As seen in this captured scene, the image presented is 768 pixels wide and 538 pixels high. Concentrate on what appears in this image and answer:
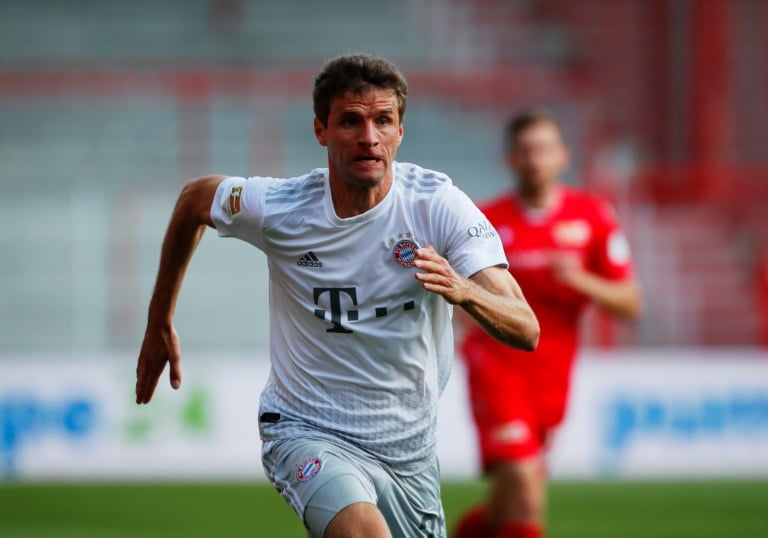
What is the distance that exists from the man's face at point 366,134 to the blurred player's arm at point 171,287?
637 mm

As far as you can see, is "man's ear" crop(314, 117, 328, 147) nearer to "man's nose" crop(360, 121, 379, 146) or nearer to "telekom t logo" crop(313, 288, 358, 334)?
"man's nose" crop(360, 121, 379, 146)

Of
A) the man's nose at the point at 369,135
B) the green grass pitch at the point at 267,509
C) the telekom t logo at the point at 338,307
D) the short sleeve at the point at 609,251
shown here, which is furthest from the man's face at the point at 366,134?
the green grass pitch at the point at 267,509

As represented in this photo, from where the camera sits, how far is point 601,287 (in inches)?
290

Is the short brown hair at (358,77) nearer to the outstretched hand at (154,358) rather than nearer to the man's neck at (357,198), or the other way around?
the man's neck at (357,198)

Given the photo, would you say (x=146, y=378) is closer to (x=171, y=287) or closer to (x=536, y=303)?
(x=171, y=287)

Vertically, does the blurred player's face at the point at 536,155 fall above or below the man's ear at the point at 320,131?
below

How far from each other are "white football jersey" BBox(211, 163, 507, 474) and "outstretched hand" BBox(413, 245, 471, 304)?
325 millimetres

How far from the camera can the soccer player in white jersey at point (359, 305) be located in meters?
4.58

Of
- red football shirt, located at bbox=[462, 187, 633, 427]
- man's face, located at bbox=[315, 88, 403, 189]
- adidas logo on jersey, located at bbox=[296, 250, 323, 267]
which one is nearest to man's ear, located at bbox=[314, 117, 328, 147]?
man's face, located at bbox=[315, 88, 403, 189]

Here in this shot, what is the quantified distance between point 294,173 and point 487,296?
11157mm

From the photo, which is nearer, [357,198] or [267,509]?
[357,198]

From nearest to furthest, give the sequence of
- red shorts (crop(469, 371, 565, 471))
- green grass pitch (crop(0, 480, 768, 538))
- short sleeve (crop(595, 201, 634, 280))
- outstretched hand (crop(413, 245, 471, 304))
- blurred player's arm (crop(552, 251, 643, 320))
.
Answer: outstretched hand (crop(413, 245, 471, 304)), red shorts (crop(469, 371, 565, 471)), blurred player's arm (crop(552, 251, 643, 320)), short sleeve (crop(595, 201, 634, 280)), green grass pitch (crop(0, 480, 768, 538))

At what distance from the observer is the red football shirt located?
7391mm

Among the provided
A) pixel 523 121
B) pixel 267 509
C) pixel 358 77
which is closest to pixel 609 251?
pixel 523 121
